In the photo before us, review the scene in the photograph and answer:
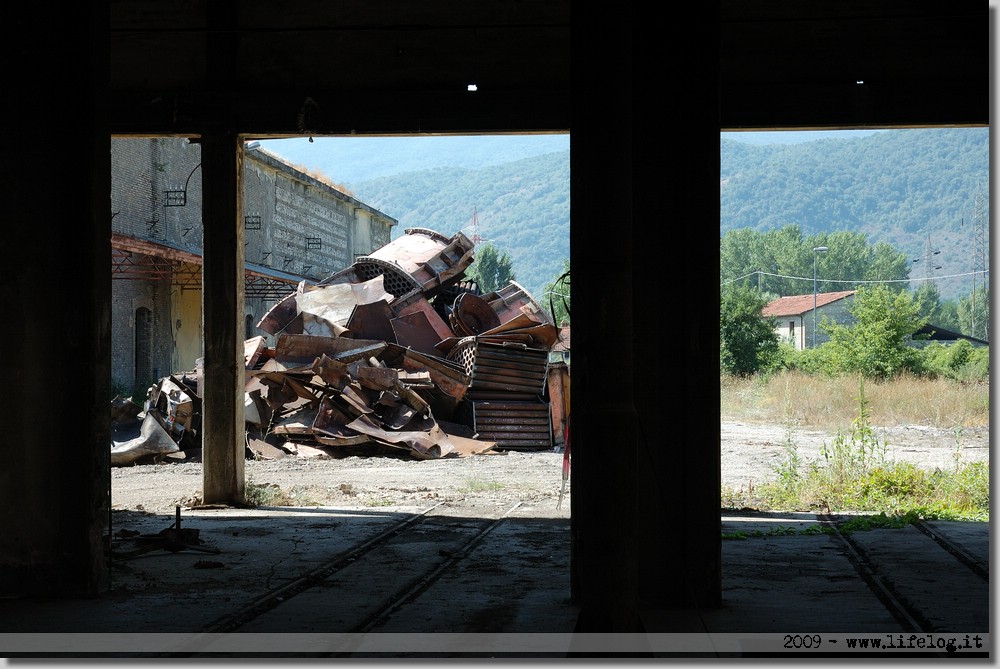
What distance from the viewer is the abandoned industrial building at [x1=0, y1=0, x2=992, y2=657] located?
5.49 meters

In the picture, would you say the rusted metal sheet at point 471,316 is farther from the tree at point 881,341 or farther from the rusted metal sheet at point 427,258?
the tree at point 881,341

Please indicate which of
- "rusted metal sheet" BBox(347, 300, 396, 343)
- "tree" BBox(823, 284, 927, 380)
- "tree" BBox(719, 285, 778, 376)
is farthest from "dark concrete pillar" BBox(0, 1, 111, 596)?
"tree" BBox(719, 285, 778, 376)

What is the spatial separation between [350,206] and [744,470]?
29.5 m

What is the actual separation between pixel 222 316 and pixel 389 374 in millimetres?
5479

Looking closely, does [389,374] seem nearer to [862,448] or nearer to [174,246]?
[862,448]

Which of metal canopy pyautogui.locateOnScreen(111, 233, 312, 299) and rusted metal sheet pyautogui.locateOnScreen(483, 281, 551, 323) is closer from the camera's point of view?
rusted metal sheet pyautogui.locateOnScreen(483, 281, 551, 323)

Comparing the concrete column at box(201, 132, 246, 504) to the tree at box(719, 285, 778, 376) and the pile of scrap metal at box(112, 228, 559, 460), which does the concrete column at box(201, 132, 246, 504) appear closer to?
the pile of scrap metal at box(112, 228, 559, 460)

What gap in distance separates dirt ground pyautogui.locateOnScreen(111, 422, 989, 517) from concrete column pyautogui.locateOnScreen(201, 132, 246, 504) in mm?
582

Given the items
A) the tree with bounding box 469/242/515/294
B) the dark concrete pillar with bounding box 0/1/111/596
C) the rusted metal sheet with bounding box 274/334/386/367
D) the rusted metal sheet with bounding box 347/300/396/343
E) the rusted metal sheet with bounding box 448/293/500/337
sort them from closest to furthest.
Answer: the dark concrete pillar with bounding box 0/1/111/596
the rusted metal sheet with bounding box 274/334/386/367
the rusted metal sheet with bounding box 347/300/396/343
the rusted metal sheet with bounding box 448/293/500/337
the tree with bounding box 469/242/515/294

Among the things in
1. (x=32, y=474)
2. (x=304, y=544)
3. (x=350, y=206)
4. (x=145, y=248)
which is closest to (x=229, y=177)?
(x=304, y=544)

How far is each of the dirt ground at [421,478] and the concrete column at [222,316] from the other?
582 millimetres

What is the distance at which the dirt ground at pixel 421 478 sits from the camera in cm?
1229

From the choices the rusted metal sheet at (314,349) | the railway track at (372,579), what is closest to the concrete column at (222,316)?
the railway track at (372,579)

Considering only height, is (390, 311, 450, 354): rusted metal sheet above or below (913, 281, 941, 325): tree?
below
